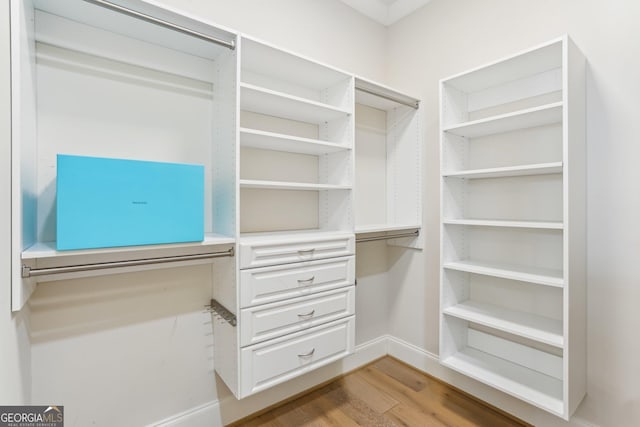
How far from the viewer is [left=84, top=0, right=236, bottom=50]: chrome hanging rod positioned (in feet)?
3.80

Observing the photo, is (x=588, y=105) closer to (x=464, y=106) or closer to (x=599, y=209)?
(x=599, y=209)

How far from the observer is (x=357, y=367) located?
2.38m

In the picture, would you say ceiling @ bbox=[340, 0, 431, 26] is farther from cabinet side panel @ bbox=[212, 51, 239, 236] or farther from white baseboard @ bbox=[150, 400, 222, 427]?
white baseboard @ bbox=[150, 400, 222, 427]

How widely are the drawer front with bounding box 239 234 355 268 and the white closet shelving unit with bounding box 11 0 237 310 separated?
0.35ft

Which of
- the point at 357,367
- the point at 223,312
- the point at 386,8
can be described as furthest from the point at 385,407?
the point at 386,8

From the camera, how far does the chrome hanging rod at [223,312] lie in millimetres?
1459

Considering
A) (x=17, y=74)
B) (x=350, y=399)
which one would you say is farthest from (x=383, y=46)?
(x=350, y=399)

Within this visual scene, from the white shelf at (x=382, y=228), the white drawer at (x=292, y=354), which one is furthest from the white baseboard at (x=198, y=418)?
the white shelf at (x=382, y=228)

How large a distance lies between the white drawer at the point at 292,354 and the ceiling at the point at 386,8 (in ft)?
7.81

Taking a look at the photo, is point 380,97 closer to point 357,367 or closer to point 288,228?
point 288,228

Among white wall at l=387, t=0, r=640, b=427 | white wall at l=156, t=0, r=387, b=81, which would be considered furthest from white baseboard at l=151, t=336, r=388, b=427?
white wall at l=156, t=0, r=387, b=81

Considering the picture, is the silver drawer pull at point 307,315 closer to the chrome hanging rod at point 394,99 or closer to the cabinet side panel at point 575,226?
the cabinet side panel at point 575,226

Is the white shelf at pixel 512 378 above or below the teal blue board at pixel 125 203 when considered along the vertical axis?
below

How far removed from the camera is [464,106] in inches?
81.6
